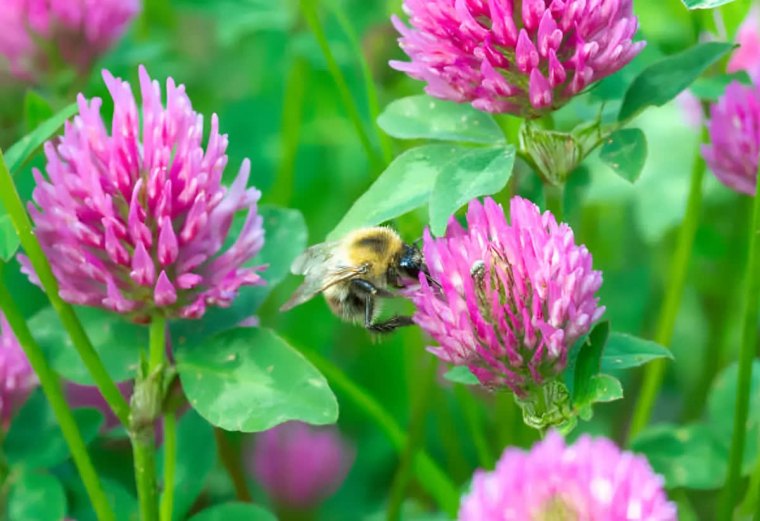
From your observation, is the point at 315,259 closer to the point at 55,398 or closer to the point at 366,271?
the point at 366,271

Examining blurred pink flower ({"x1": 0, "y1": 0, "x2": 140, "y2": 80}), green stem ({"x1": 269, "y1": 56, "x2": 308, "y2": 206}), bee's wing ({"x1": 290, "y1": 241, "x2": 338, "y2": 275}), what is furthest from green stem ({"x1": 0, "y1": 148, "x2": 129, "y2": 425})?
green stem ({"x1": 269, "y1": 56, "x2": 308, "y2": 206})

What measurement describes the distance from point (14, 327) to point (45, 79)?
0.87 metres

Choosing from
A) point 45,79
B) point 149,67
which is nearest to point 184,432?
point 45,79

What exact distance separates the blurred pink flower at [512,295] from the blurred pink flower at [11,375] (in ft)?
1.61

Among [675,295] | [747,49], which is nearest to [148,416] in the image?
[675,295]

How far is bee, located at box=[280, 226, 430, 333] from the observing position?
1.32 meters

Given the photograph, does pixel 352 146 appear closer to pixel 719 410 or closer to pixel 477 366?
pixel 719 410

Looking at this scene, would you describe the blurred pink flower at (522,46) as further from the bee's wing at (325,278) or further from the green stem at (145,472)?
the green stem at (145,472)

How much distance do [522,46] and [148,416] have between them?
0.47m

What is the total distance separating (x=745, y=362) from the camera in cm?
120

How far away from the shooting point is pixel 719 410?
56.3 inches

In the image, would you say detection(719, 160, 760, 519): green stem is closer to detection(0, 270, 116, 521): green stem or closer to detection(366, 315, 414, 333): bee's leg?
detection(366, 315, 414, 333): bee's leg

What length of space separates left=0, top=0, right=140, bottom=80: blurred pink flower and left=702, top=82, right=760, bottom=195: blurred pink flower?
98 cm

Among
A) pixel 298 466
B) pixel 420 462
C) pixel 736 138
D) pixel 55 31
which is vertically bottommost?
pixel 298 466
